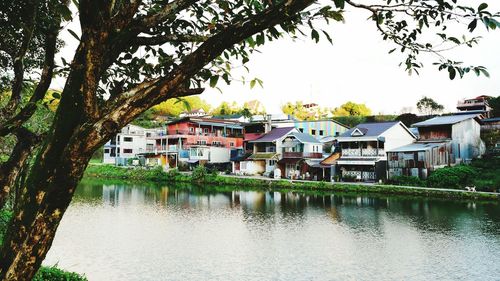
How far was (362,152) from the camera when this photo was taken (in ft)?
110

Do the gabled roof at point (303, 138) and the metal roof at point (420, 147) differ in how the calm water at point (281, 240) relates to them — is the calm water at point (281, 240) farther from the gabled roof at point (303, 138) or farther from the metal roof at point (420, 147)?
the gabled roof at point (303, 138)

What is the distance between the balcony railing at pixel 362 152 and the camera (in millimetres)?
32781

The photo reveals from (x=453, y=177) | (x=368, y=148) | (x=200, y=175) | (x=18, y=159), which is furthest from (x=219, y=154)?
(x=18, y=159)

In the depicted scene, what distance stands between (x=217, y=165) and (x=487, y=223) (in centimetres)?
3123

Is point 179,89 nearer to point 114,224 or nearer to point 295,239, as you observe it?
point 295,239

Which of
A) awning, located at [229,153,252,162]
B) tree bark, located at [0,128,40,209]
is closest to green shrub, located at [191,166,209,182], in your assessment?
awning, located at [229,153,252,162]

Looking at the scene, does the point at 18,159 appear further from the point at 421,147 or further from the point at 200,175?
the point at 200,175

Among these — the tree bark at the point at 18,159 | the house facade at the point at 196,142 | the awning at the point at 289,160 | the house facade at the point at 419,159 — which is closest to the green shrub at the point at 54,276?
the tree bark at the point at 18,159

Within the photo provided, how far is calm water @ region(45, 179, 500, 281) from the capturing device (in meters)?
12.1

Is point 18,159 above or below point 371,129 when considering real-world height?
below

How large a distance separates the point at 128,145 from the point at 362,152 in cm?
3341

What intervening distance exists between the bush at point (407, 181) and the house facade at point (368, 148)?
2.21 meters

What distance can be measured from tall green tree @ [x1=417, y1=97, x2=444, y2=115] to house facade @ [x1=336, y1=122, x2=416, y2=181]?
17.1 metres

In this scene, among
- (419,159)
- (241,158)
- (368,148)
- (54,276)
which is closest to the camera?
(54,276)
